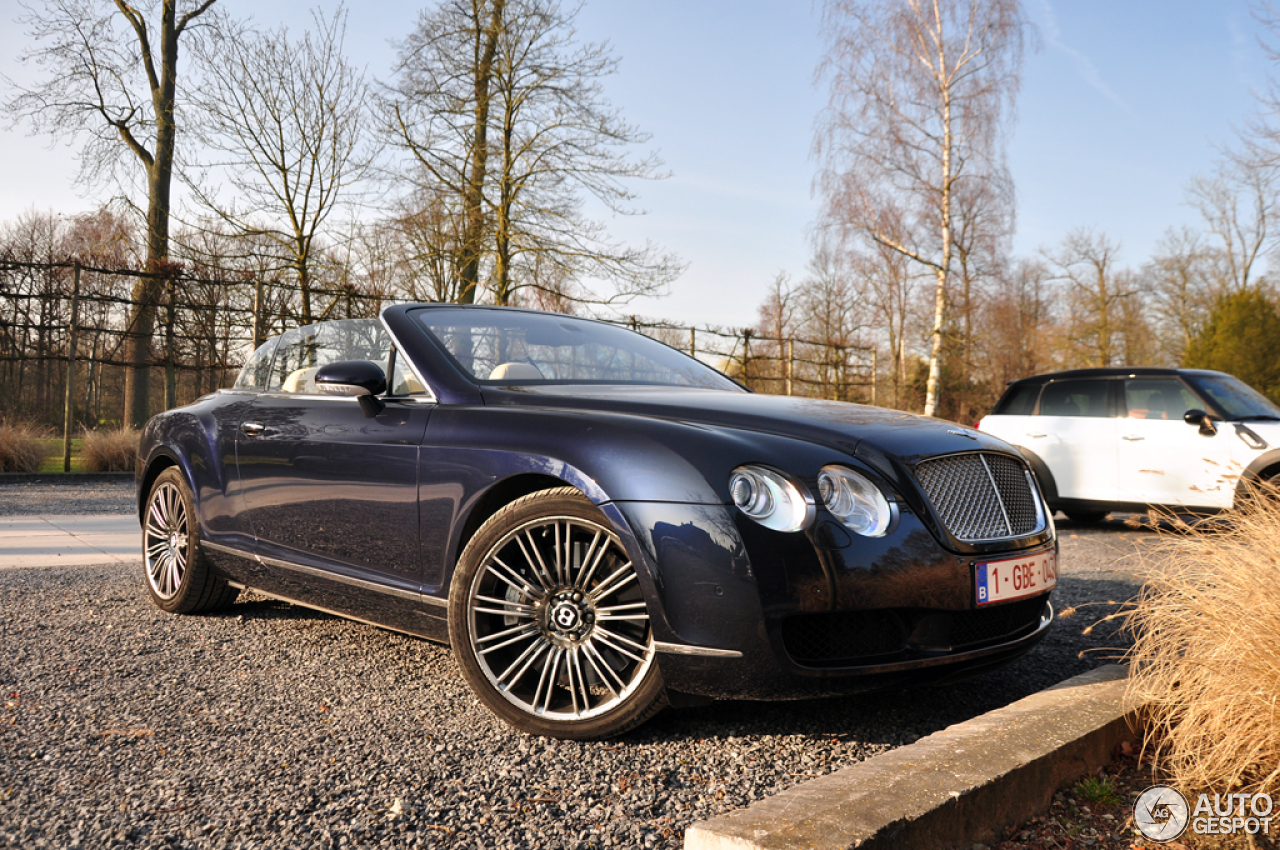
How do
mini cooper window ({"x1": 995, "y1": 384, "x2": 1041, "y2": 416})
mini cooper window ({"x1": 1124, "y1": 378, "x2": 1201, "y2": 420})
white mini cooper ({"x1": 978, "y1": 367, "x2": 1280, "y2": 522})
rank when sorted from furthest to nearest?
mini cooper window ({"x1": 995, "y1": 384, "x2": 1041, "y2": 416})
mini cooper window ({"x1": 1124, "y1": 378, "x2": 1201, "y2": 420})
white mini cooper ({"x1": 978, "y1": 367, "x2": 1280, "y2": 522})

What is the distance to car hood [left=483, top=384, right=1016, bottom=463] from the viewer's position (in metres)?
2.66

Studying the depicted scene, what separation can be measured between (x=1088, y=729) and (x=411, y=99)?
51.3 ft

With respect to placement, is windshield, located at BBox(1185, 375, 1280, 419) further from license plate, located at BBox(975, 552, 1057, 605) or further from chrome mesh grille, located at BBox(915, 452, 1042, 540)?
license plate, located at BBox(975, 552, 1057, 605)

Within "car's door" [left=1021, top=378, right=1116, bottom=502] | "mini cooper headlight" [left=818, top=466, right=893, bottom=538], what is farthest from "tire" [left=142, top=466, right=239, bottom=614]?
"car's door" [left=1021, top=378, right=1116, bottom=502]

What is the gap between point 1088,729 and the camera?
234 centimetres

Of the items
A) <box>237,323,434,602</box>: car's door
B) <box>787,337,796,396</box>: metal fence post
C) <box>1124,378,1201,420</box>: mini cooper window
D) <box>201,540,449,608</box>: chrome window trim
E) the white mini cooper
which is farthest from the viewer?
<box>787,337,796,396</box>: metal fence post

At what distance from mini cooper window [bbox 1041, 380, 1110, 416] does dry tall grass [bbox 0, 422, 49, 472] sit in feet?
39.9

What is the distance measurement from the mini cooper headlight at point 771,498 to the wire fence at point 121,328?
28.3 ft

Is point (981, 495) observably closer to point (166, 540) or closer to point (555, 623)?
point (555, 623)

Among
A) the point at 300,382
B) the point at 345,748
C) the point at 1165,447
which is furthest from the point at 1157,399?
the point at 345,748

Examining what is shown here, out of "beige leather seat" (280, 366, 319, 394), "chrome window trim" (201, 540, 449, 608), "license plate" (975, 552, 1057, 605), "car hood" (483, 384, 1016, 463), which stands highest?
"beige leather seat" (280, 366, 319, 394)

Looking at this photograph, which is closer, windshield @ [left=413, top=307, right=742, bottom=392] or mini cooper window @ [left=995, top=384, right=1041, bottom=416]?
windshield @ [left=413, top=307, right=742, bottom=392]

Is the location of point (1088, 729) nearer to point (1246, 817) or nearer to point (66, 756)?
point (1246, 817)

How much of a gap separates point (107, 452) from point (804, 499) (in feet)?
40.8
